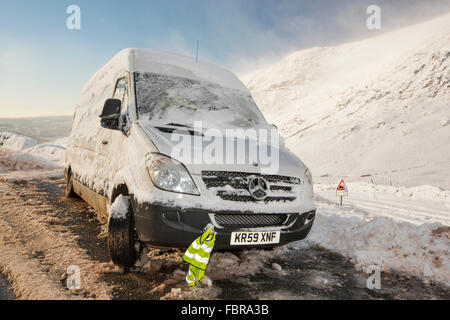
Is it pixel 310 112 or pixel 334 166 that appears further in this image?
pixel 310 112

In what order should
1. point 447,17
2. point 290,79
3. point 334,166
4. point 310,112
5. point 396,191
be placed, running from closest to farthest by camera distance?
1. point 396,191
2. point 334,166
3. point 310,112
4. point 447,17
5. point 290,79

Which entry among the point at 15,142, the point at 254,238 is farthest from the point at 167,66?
the point at 15,142

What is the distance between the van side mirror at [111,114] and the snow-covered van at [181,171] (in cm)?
1

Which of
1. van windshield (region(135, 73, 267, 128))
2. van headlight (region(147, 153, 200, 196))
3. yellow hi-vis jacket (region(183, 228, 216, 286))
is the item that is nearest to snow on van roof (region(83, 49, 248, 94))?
van windshield (region(135, 73, 267, 128))

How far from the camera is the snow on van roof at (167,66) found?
3.88 meters

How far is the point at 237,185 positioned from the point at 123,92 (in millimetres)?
1946

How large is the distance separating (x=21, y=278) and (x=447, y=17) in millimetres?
88165

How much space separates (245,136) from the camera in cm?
348

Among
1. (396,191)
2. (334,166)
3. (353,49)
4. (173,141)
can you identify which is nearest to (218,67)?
(173,141)

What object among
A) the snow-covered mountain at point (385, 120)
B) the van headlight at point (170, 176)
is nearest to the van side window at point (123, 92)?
the van headlight at point (170, 176)

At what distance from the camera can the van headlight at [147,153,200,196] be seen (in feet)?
8.36

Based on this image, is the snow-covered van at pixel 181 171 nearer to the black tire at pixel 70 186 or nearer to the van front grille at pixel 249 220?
the van front grille at pixel 249 220

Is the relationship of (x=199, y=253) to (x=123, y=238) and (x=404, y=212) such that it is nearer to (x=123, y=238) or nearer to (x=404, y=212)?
(x=123, y=238)
